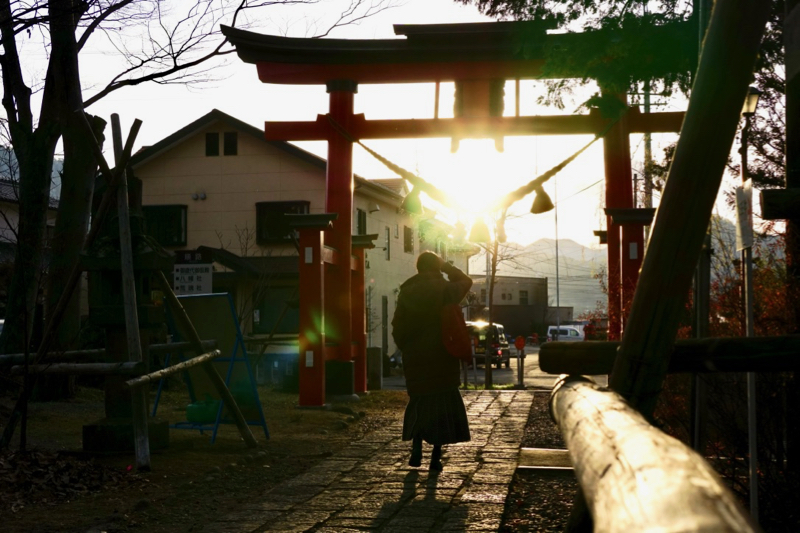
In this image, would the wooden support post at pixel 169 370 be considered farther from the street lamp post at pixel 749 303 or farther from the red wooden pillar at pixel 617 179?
the red wooden pillar at pixel 617 179

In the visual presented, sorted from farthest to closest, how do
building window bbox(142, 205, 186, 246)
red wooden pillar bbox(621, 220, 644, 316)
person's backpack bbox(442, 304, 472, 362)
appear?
building window bbox(142, 205, 186, 246) → red wooden pillar bbox(621, 220, 644, 316) → person's backpack bbox(442, 304, 472, 362)

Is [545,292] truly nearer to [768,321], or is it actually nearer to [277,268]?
[277,268]

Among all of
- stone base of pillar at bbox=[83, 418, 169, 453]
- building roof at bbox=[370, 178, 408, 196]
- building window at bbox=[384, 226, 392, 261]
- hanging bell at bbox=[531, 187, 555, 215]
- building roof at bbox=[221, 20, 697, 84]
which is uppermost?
building roof at bbox=[370, 178, 408, 196]

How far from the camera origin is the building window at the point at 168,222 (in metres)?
32.0

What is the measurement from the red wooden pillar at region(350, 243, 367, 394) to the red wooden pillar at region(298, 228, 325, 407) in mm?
1912

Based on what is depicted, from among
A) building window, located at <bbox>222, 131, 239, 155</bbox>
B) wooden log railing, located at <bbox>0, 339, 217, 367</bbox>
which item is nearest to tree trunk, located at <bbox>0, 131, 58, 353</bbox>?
wooden log railing, located at <bbox>0, 339, 217, 367</bbox>

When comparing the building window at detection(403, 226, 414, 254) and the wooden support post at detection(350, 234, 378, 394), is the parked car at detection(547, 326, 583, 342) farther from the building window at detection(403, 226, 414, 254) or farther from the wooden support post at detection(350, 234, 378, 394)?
the wooden support post at detection(350, 234, 378, 394)

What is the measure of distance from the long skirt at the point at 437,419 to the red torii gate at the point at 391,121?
6318 mm

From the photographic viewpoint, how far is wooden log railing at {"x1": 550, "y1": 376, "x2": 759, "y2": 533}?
158cm

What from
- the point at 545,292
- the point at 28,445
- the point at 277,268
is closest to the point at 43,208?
the point at 28,445

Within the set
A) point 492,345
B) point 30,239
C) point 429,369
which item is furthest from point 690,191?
point 492,345

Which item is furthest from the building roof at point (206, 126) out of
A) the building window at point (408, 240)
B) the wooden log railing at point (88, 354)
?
the wooden log railing at point (88, 354)

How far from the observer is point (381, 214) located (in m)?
36.6

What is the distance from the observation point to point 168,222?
32.1 m
